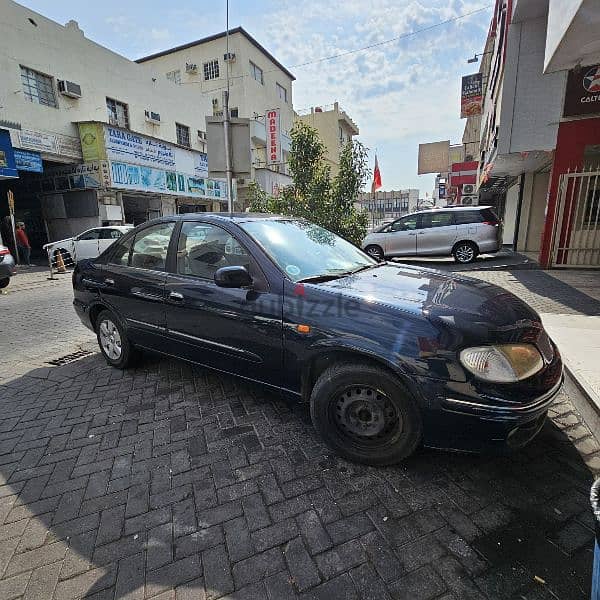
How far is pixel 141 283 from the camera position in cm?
354

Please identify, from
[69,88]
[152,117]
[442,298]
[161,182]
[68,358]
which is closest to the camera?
[442,298]

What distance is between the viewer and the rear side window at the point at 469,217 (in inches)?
443

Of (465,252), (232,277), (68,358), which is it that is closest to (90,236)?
(68,358)

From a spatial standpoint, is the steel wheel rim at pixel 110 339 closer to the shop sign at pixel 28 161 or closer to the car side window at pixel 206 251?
the car side window at pixel 206 251

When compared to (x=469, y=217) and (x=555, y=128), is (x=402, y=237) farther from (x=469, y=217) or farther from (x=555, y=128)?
(x=555, y=128)

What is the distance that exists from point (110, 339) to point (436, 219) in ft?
33.9

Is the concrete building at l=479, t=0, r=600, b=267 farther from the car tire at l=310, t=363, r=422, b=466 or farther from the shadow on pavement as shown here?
the car tire at l=310, t=363, r=422, b=466

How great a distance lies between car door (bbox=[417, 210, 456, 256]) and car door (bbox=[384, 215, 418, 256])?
0.20 meters

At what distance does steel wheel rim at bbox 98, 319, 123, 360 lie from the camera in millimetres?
3988

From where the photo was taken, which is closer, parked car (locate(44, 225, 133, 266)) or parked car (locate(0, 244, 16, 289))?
parked car (locate(0, 244, 16, 289))

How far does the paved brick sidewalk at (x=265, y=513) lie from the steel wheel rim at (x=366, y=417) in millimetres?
204

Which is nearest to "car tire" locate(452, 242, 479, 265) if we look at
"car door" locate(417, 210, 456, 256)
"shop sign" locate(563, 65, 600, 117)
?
"car door" locate(417, 210, 456, 256)

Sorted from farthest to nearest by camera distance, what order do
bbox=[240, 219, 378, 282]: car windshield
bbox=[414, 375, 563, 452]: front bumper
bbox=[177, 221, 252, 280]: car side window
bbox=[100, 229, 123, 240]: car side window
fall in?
bbox=[100, 229, 123, 240]: car side window → bbox=[177, 221, 252, 280]: car side window → bbox=[240, 219, 378, 282]: car windshield → bbox=[414, 375, 563, 452]: front bumper

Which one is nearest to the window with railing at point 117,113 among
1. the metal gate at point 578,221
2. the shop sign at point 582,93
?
the shop sign at point 582,93
